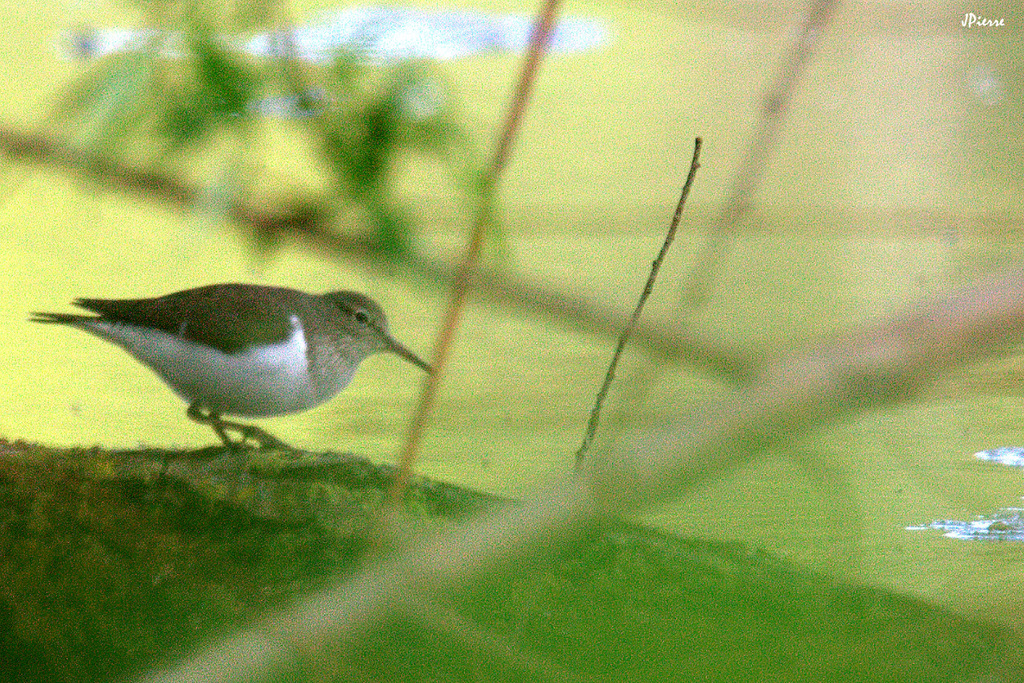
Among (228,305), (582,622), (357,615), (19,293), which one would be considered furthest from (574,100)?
(357,615)

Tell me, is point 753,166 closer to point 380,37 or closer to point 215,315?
point 380,37

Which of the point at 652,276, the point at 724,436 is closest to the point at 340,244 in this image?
the point at 724,436

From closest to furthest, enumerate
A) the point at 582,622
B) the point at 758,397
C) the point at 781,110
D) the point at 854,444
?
the point at 758,397
the point at 781,110
the point at 582,622
the point at 854,444

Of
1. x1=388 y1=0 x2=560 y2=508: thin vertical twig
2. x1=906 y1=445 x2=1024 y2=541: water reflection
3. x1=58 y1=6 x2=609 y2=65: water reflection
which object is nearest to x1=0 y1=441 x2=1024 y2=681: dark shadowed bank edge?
x1=388 y1=0 x2=560 y2=508: thin vertical twig

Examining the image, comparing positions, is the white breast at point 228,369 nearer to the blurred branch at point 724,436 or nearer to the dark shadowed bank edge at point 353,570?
the dark shadowed bank edge at point 353,570

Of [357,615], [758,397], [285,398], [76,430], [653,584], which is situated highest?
[758,397]

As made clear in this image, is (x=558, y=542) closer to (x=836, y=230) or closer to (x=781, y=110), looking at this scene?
(x=781, y=110)
